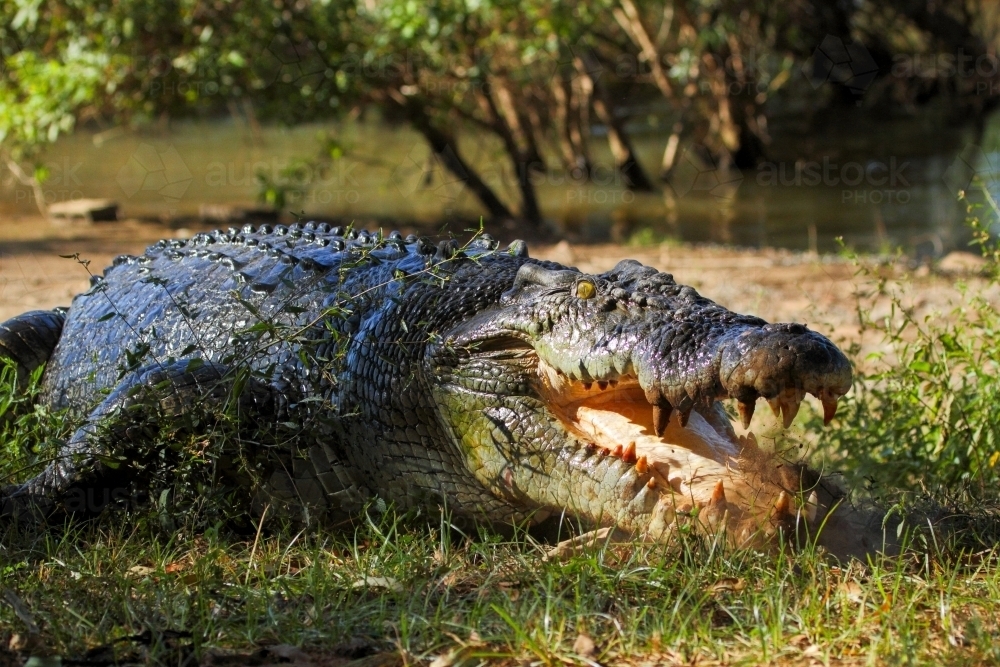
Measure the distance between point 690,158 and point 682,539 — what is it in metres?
16.4

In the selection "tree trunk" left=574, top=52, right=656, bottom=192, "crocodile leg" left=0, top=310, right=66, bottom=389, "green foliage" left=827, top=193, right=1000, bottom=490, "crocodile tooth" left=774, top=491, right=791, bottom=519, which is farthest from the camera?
"tree trunk" left=574, top=52, right=656, bottom=192

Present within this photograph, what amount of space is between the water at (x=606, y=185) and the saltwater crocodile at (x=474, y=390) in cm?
815

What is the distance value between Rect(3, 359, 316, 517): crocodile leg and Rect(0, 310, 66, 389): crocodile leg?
132 centimetres

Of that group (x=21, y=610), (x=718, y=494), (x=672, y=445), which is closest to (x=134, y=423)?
(x=21, y=610)

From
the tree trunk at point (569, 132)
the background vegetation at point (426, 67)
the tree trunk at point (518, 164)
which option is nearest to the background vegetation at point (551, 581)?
the background vegetation at point (426, 67)

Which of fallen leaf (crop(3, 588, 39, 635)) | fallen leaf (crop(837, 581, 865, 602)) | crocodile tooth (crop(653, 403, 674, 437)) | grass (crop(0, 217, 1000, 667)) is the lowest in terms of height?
fallen leaf (crop(837, 581, 865, 602))

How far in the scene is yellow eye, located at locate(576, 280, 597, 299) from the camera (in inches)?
132

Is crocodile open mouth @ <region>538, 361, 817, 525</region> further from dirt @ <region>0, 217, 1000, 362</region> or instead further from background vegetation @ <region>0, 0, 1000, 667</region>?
dirt @ <region>0, 217, 1000, 362</region>

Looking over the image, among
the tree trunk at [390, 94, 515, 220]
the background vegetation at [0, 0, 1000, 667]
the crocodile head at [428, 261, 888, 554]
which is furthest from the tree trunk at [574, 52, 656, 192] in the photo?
the crocodile head at [428, 261, 888, 554]

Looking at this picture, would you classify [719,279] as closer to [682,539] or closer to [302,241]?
[302,241]

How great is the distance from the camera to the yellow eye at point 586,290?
335 cm

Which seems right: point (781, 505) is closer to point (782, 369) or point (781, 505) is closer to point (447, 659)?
point (782, 369)

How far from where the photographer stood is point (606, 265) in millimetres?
10133

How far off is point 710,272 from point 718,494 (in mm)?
6431
